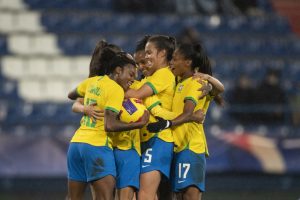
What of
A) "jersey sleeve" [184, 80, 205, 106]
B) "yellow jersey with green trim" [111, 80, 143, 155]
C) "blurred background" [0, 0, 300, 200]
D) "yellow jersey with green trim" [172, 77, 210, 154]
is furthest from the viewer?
"blurred background" [0, 0, 300, 200]

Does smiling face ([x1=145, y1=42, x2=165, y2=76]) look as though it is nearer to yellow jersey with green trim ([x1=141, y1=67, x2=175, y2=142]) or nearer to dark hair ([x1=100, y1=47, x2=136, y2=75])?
yellow jersey with green trim ([x1=141, y1=67, x2=175, y2=142])

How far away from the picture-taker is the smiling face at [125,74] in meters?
6.66

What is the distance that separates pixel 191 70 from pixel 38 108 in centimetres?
708

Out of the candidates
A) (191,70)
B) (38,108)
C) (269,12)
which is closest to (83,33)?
(38,108)

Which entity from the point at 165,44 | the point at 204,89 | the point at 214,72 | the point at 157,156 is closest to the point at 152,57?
the point at 165,44

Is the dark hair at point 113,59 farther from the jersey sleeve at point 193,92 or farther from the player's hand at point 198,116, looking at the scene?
the player's hand at point 198,116

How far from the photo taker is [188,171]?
6.92 m

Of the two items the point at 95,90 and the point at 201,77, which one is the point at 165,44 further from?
the point at 95,90

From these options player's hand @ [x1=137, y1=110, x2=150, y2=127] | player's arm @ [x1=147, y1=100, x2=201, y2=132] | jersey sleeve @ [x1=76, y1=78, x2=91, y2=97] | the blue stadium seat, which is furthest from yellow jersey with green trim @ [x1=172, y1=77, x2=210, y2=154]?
the blue stadium seat

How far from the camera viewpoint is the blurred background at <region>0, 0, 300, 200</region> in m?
12.5

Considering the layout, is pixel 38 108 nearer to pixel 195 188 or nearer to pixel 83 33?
pixel 83 33

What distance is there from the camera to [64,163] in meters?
12.5

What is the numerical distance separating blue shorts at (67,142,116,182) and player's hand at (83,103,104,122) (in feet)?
0.78

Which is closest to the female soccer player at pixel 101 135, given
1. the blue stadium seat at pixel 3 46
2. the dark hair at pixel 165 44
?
the dark hair at pixel 165 44
